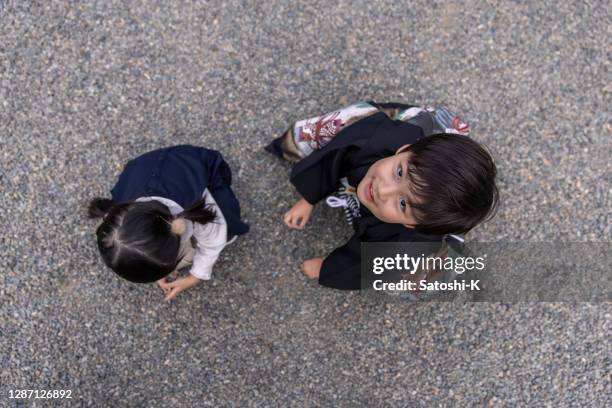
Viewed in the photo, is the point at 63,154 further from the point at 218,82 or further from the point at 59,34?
the point at 218,82

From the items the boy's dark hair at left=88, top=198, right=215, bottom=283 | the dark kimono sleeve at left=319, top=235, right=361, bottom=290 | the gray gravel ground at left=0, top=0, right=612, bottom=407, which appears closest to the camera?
the boy's dark hair at left=88, top=198, right=215, bottom=283

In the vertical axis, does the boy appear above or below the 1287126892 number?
above

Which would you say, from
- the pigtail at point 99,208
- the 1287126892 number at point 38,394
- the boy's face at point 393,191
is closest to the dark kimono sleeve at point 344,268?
the boy's face at point 393,191

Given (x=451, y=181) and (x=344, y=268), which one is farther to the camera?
(x=344, y=268)

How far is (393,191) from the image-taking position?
1270 mm

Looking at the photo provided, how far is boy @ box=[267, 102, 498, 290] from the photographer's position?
4.00 ft

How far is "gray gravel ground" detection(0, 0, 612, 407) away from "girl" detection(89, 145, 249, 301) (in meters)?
0.18

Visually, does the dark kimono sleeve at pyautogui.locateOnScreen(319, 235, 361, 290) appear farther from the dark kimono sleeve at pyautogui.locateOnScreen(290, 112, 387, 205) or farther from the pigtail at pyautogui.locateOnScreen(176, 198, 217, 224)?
the pigtail at pyautogui.locateOnScreen(176, 198, 217, 224)

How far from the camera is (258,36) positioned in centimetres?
183

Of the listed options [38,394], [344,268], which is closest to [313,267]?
[344,268]

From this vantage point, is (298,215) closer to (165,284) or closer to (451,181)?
(165,284)

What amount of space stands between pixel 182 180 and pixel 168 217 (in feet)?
0.77

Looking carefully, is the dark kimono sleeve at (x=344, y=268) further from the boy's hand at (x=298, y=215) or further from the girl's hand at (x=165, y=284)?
the girl's hand at (x=165, y=284)

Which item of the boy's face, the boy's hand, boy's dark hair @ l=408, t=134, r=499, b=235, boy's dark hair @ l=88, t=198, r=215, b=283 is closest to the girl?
boy's dark hair @ l=88, t=198, r=215, b=283
